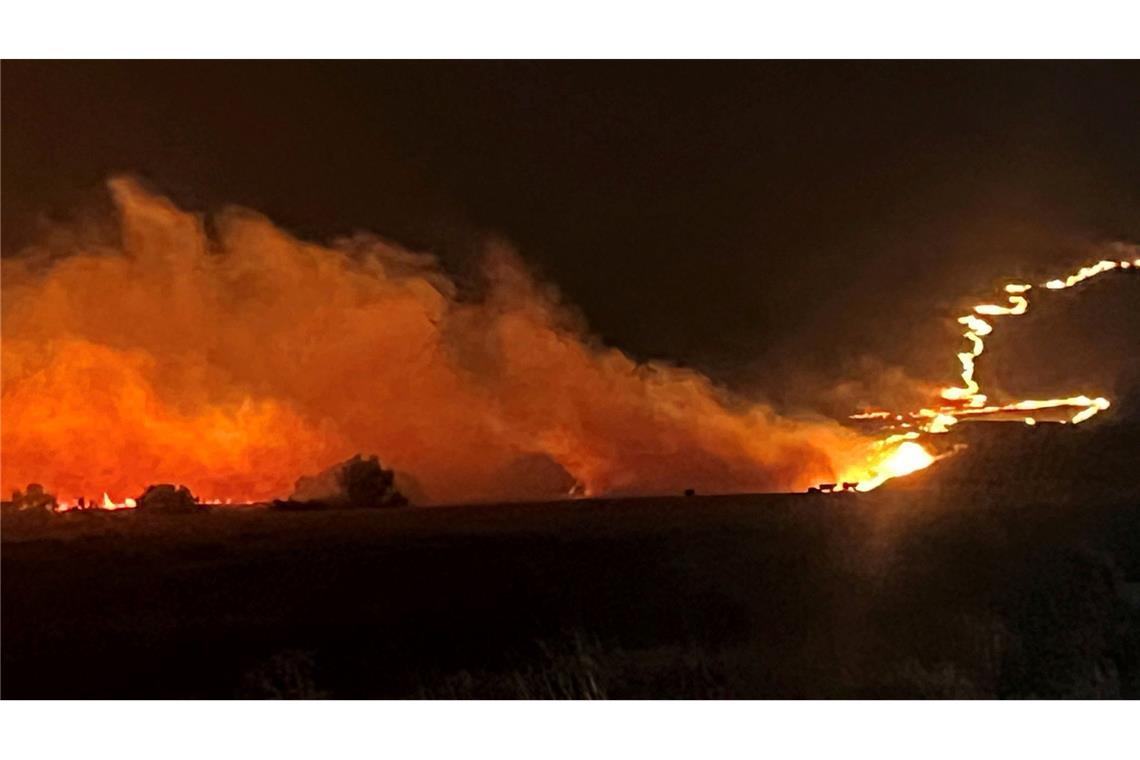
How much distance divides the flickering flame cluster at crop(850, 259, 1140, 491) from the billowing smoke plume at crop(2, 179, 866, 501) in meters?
0.06

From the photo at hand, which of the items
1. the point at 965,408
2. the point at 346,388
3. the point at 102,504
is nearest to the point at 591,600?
the point at 346,388

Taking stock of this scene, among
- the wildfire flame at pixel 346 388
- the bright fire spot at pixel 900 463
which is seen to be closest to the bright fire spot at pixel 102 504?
the wildfire flame at pixel 346 388

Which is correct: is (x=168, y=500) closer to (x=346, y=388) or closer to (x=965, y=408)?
→ (x=346, y=388)

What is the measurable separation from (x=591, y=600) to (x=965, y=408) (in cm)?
79

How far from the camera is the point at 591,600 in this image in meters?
1.84

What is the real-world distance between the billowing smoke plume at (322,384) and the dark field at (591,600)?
0.07 m

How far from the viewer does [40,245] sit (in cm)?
184

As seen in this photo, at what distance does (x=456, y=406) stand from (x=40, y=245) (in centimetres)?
82

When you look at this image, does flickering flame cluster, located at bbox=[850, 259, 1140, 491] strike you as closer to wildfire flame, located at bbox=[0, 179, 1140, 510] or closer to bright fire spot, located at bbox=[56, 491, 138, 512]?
wildfire flame, located at bbox=[0, 179, 1140, 510]

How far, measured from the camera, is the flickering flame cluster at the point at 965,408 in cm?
188

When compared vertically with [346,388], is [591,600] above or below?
below

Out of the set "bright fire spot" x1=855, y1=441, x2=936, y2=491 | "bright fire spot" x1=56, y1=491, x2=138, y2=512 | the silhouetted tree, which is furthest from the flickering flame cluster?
"bright fire spot" x1=56, y1=491, x2=138, y2=512

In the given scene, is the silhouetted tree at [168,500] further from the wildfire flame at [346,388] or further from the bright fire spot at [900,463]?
the bright fire spot at [900,463]
